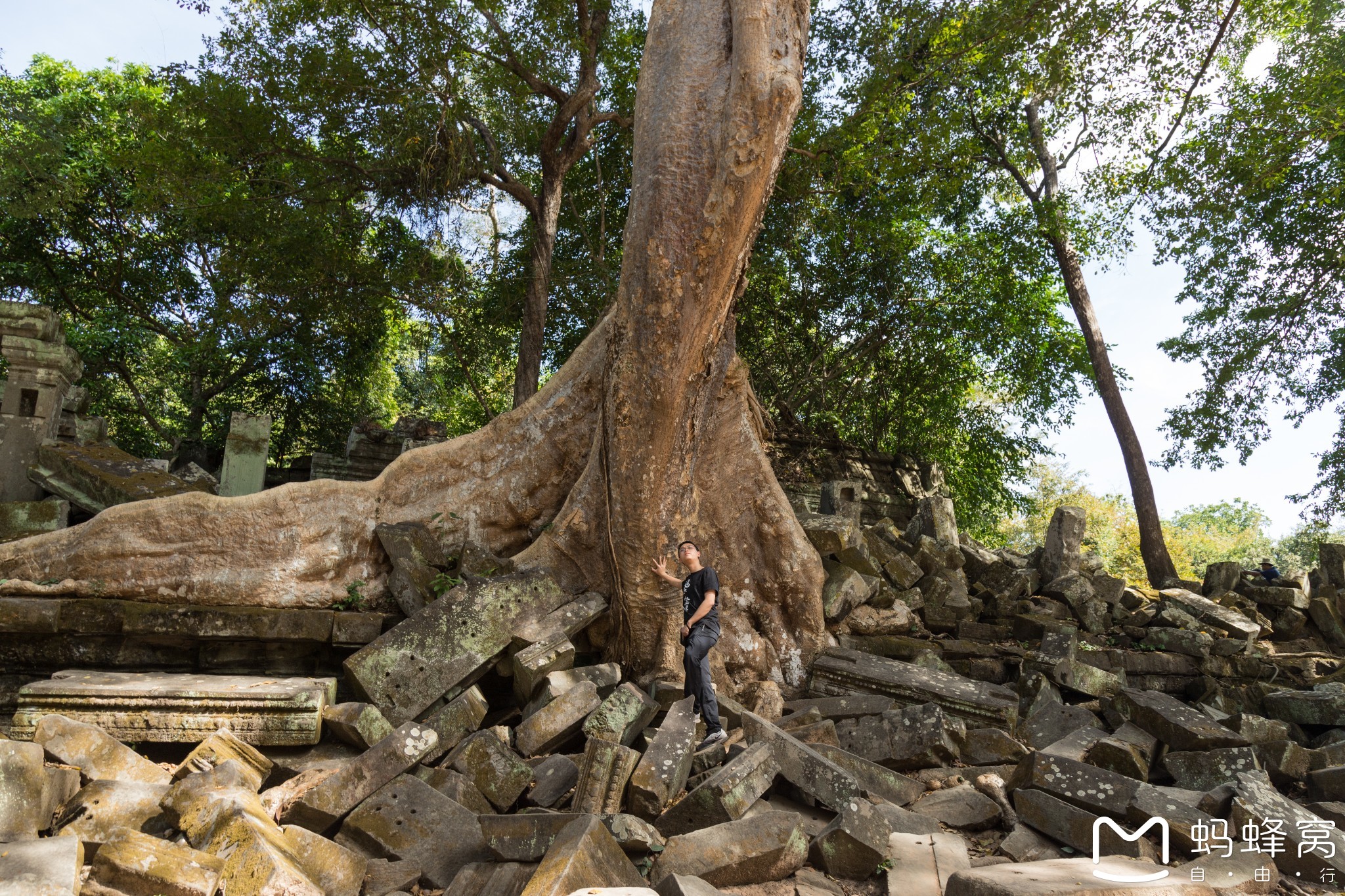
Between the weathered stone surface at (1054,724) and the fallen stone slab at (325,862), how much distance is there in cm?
382

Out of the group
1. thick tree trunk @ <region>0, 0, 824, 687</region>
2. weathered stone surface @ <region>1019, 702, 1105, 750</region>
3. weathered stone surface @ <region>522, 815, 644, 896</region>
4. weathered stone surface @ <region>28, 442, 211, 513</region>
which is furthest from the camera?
weathered stone surface @ <region>28, 442, 211, 513</region>

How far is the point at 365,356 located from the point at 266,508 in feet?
34.0

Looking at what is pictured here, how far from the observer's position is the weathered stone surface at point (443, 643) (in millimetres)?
4320

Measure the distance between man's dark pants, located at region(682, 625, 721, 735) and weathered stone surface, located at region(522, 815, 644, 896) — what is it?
4.60 feet

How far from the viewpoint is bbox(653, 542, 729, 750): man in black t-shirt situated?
169 inches

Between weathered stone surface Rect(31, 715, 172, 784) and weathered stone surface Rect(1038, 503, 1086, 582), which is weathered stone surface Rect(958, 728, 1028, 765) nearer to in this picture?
weathered stone surface Rect(1038, 503, 1086, 582)

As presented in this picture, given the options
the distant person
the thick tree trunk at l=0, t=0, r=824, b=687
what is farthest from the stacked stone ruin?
the distant person

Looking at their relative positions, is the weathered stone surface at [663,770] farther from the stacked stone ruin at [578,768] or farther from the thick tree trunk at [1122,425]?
the thick tree trunk at [1122,425]

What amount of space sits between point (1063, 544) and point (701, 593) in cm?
477

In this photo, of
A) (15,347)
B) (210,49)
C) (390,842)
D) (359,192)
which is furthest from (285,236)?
(390,842)

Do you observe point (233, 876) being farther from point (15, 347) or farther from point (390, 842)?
point (15, 347)

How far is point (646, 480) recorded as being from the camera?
492 cm

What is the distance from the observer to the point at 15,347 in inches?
259

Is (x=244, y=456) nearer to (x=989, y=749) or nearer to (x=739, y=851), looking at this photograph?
(x=739, y=851)
